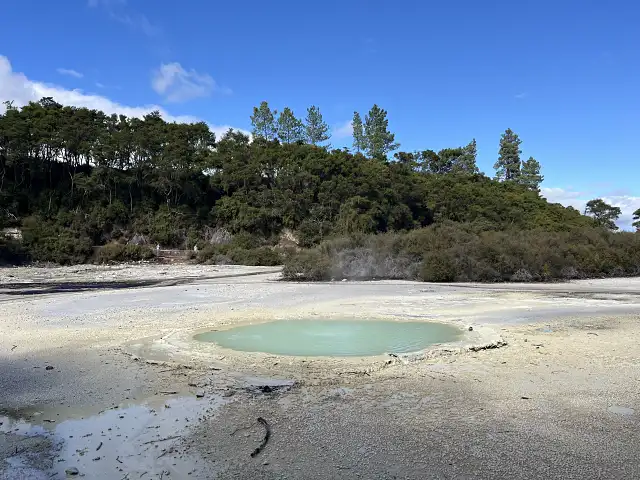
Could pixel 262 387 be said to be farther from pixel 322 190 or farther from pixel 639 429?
pixel 322 190

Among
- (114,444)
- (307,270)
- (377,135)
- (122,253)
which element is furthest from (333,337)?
(377,135)

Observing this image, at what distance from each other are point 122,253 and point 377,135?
47.8 meters

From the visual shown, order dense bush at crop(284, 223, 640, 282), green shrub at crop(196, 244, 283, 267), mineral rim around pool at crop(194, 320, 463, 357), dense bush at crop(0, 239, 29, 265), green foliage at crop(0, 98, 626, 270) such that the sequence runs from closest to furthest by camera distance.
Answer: mineral rim around pool at crop(194, 320, 463, 357) → dense bush at crop(284, 223, 640, 282) → dense bush at crop(0, 239, 29, 265) → green shrub at crop(196, 244, 283, 267) → green foliage at crop(0, 98, 626, 270)

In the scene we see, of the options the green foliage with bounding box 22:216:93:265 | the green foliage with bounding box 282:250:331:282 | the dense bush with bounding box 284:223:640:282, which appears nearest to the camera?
the dense bush with bounding box 284:223:640:282

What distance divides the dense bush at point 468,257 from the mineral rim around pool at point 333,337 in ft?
46.6

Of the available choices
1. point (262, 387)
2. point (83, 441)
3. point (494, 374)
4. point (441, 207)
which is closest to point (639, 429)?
point (494, 374)

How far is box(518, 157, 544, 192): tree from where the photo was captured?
87.9m

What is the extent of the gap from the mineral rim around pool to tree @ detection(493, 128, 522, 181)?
88507mm

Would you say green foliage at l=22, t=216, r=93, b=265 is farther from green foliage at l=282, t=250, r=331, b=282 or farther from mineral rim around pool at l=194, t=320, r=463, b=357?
mineral rim around pool at l=194, t=320, r=463, b=357

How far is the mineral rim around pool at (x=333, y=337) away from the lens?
9.27m

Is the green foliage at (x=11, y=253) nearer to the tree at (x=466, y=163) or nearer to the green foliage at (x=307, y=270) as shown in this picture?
the green foliage at (x=307, y=270)

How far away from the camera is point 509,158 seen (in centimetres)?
9350

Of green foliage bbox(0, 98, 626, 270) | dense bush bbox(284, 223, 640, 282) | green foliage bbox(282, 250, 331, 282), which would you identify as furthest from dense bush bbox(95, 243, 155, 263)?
green foliage bbox(282, 250, 331, 282)

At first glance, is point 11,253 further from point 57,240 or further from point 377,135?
point 377,135
